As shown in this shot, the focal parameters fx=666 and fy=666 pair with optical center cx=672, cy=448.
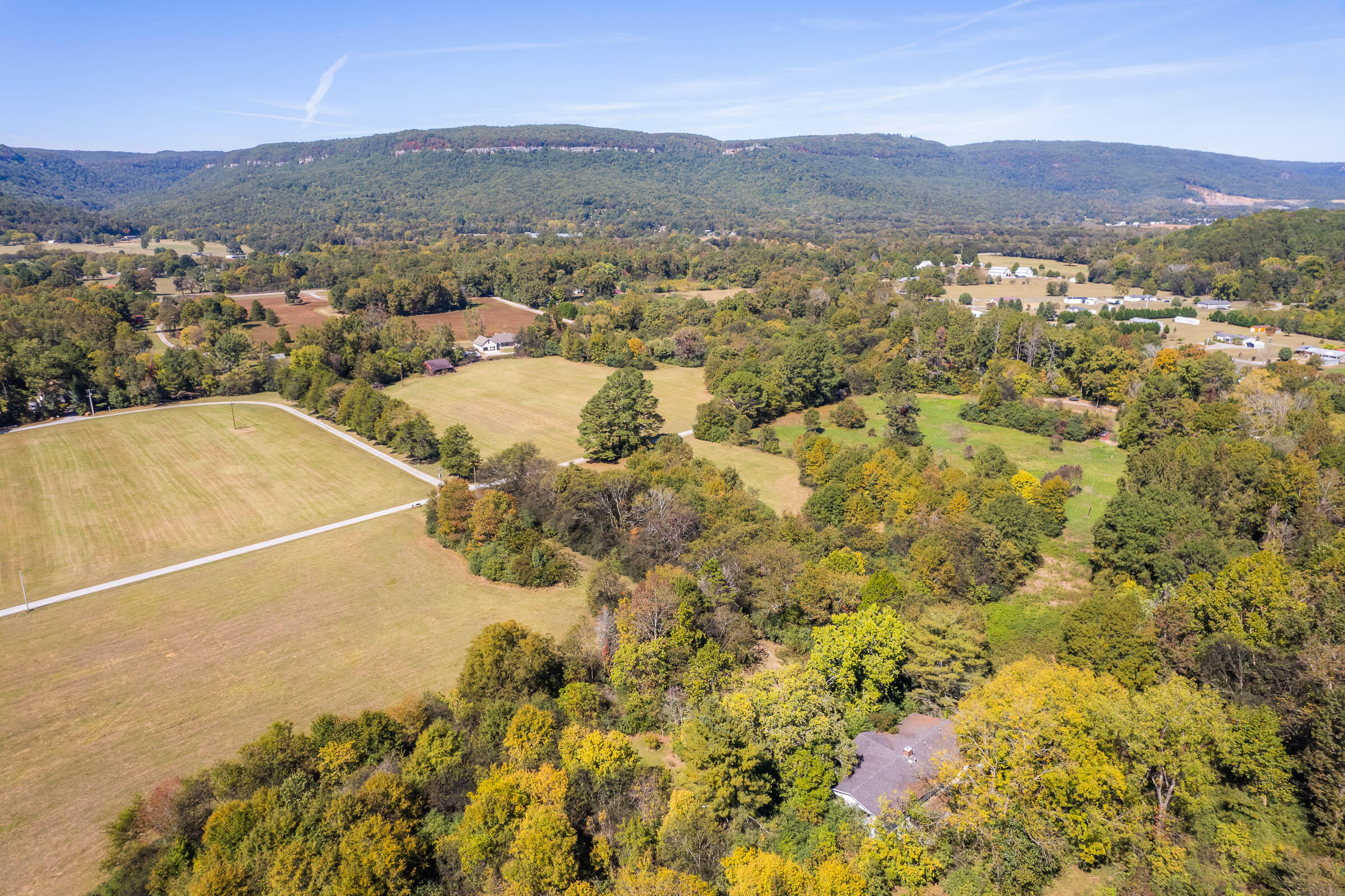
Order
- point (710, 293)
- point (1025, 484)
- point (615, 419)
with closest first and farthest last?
point (1025, 484) → point (615, 419) → point (710, 293)

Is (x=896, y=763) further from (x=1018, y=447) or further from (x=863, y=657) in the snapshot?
(x=1018, y=447)

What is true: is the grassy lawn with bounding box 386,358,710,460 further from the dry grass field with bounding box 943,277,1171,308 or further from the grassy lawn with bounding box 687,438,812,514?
the dry grass field with bounding box 943,277,1171,308

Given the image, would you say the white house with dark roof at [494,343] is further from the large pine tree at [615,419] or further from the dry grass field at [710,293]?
the large pine tree at [615,419]

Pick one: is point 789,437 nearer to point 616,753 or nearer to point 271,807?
point 616,753

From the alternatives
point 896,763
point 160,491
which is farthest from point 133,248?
point 896,763

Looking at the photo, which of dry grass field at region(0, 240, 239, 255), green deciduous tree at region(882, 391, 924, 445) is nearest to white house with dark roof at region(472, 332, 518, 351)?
green deciduous tree at region(882, 391, 924, 445)
